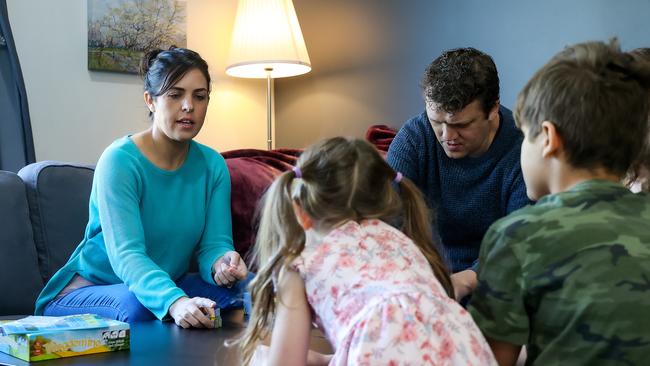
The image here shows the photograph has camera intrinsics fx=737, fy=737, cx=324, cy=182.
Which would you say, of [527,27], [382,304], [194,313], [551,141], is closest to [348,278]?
[382,304]

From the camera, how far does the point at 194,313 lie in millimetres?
1545

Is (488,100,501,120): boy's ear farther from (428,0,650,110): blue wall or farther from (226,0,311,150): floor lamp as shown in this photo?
(226,0,311,150): floor lamp

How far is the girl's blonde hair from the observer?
1.07m

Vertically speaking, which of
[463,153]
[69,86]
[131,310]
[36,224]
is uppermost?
[69,86]

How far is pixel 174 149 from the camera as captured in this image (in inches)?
78.8

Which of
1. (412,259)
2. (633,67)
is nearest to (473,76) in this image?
(633,67)

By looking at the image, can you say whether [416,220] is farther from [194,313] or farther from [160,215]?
[160,215]

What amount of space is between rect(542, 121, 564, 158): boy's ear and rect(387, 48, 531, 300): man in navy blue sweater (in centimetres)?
52

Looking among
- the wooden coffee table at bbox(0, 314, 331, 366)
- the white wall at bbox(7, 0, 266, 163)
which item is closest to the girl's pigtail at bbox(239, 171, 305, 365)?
the wooden coffee table at bbox(0, 314, 331, 366)

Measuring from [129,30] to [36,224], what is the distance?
1.28 m

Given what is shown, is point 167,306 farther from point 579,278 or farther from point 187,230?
point 579,278

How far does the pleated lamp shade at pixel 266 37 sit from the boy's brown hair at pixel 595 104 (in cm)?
203

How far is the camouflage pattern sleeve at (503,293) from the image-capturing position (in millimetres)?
985

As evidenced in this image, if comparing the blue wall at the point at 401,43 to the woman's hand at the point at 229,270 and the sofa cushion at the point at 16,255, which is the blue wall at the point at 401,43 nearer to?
the woman's hand at the point at 229,270
